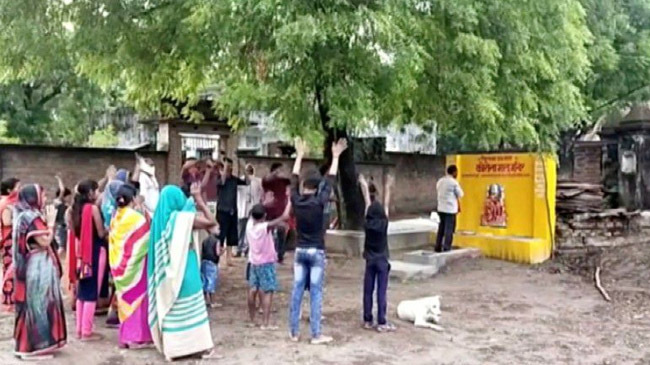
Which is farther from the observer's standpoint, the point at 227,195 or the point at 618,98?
the point at 618,98

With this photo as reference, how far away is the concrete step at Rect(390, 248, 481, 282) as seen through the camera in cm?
1070

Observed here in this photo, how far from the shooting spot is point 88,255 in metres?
6.88

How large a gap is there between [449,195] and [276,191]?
296 centimetres

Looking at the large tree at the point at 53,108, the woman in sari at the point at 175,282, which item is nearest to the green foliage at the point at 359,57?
the woman in sari at the point at 175,282

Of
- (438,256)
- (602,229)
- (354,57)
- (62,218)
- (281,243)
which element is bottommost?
(438,256)

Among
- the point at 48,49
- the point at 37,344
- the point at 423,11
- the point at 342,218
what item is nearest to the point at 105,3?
the point at 48,49

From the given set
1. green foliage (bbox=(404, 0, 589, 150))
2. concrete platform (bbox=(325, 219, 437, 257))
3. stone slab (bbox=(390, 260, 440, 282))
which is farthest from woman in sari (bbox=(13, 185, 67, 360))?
concrete platform (bbox=(325, 219, 437, 257))

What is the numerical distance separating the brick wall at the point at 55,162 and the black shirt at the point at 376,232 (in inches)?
366

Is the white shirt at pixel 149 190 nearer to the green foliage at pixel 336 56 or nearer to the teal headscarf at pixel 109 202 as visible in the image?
the teal headscarf at pixel 109 202

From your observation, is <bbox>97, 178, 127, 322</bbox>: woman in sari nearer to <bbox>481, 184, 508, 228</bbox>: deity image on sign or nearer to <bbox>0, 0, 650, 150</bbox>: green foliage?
<bbox>0, 0, 650, 150</bbox>: green foliage

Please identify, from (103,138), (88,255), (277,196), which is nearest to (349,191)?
(277,196)

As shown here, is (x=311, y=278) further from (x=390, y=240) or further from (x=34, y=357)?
(x=390, y=240)

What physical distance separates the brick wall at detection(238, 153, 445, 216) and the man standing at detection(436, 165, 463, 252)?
→ 876 centimetres

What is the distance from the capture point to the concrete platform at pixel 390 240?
1293 cm
